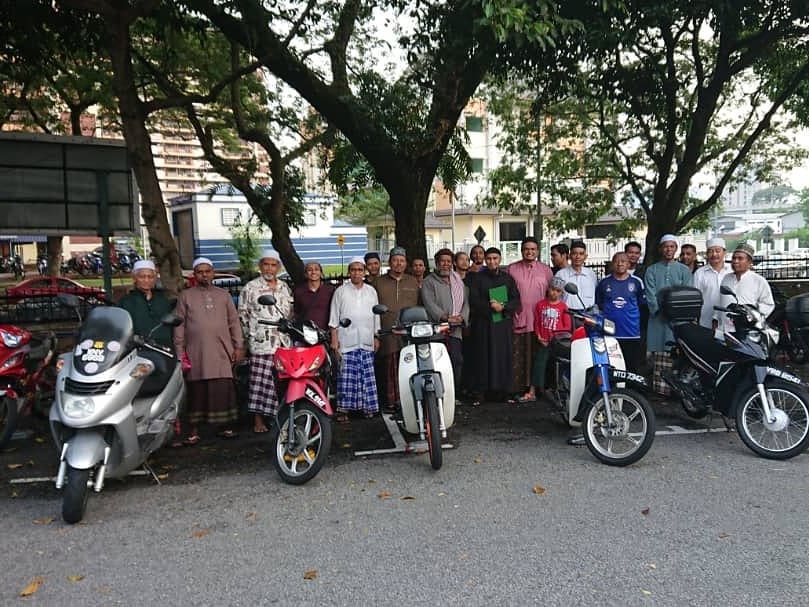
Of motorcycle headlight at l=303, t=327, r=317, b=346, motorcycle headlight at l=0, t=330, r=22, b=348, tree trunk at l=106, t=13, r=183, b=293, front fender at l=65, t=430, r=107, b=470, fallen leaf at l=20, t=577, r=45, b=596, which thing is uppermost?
tree trunk at l=106, t=13, r=183, b=293

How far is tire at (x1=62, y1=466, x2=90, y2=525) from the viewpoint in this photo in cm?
423

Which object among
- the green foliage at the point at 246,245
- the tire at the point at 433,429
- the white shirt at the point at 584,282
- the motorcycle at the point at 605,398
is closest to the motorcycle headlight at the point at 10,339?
the tire at the point at 433,429

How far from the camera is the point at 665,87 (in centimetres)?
1071

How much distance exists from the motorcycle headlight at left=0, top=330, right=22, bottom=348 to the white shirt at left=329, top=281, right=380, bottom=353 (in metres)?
2.84

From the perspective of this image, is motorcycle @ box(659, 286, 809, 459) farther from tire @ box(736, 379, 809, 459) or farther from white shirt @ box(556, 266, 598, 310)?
white shirt @ box(556, 266, 598, 310)

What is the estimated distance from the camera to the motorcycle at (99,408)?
168 inches

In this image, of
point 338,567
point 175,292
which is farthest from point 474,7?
point 338,567

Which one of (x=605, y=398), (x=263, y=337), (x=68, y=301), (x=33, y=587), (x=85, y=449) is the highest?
(x=68, y=301)

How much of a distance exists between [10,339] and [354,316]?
3113 millimetres

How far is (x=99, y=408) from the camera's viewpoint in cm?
431

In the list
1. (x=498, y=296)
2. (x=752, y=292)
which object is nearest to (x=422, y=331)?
(x=498, y=296)

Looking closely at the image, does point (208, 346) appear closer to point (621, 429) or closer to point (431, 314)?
point (431, 314)

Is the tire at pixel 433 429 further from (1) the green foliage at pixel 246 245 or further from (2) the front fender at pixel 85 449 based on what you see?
(1) the green foliage at pixel 246 245

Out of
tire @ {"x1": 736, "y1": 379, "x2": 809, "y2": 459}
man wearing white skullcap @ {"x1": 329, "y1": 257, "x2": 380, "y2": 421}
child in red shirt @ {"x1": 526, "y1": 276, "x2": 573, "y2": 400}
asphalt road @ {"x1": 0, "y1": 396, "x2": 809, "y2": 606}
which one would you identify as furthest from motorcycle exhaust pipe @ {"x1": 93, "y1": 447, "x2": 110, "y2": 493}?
tire @ {"x1": 736, "y1": 379, "x2": 809, "y2": 459}
